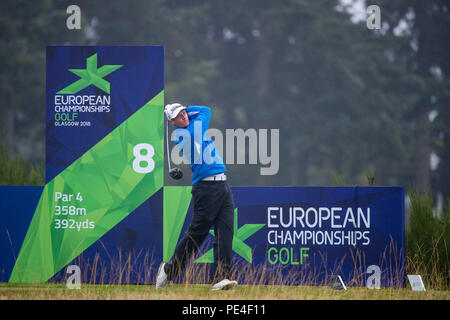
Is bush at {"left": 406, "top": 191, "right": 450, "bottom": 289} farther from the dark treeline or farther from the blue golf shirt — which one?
the dark treeline

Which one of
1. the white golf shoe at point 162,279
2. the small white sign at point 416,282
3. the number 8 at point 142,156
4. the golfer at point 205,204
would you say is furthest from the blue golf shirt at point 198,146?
the small white sign at point 416,282

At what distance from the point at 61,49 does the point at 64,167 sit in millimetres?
1349

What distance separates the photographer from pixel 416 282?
753 cm

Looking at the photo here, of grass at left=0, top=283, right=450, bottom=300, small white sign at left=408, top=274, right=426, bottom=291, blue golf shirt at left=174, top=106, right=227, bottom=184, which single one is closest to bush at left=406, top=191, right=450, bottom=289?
small white sign at left=408, top=274, right=426, bottom=291

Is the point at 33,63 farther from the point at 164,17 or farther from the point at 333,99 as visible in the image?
the point at 333,99

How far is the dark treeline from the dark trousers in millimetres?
21846

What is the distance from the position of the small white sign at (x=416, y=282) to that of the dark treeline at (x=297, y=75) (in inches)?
857

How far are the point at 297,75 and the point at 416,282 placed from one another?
2540cm

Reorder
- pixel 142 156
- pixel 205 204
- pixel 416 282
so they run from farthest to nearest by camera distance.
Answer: pixel 142 156, pixel 416 282, pixel 205 204

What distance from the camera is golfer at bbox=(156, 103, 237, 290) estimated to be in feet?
22.9

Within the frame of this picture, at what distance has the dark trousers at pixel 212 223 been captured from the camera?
6.96 meters

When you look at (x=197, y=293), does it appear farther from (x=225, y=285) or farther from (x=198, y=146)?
(x=198, y=146)

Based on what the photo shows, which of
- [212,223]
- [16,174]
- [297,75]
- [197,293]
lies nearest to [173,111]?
[212,223]

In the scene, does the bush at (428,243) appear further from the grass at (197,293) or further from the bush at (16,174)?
the bush at (16,174)
